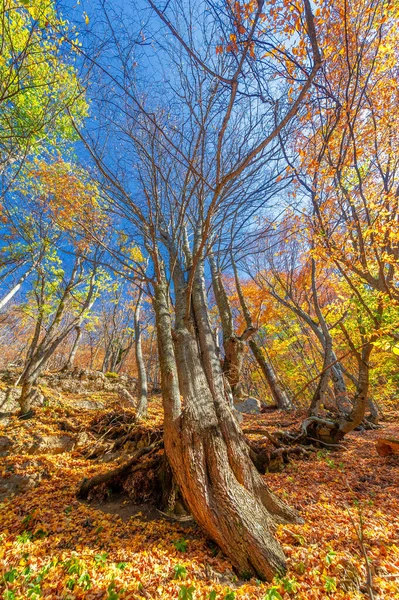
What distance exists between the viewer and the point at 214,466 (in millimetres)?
2545

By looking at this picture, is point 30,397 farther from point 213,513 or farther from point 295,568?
point 295,568

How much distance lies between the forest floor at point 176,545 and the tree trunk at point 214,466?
177 millimetres

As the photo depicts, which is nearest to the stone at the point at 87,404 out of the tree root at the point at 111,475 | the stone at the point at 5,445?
the stone at the point at 5,445

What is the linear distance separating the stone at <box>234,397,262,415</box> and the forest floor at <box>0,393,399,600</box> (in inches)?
209

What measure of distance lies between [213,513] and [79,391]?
958cm

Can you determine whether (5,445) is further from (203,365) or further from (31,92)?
(31,92)

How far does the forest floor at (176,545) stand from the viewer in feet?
6.30

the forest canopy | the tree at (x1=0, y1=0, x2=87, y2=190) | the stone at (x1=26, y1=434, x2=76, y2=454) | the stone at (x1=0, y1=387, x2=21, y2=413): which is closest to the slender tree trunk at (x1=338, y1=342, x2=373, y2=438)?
the forest canopy

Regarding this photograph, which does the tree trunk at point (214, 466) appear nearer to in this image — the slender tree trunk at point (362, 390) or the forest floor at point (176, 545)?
the forest floor at point (176, 545)

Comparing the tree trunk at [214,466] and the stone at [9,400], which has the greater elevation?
the stone at [9,400]

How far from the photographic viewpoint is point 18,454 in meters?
4.74

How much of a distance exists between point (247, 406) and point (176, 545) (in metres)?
7.55

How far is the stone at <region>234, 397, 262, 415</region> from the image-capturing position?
934 centimetres

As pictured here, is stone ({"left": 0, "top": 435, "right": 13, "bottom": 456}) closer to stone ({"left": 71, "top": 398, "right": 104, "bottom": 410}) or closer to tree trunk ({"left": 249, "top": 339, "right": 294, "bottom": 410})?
stone ({"left": 71, "top": 398, "right": 104, "bottom": 410})
